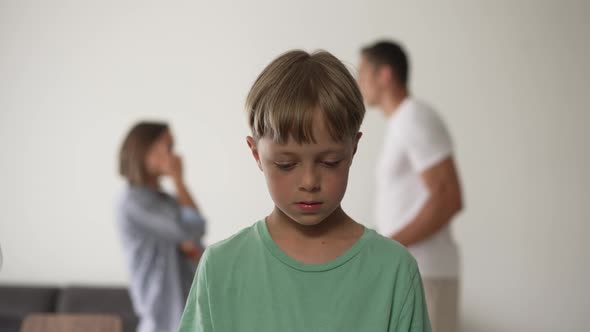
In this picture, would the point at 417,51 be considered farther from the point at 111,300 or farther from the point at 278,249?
the point at 278,249

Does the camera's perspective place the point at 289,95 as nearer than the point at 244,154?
Yes

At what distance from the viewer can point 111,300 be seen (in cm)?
455

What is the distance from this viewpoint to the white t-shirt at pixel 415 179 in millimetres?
2508

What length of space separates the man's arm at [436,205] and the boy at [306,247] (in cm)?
137

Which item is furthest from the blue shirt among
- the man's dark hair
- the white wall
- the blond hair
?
the blond hair

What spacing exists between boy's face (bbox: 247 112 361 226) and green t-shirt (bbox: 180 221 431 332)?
7 centimetres

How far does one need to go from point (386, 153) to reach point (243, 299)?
1.61 metres

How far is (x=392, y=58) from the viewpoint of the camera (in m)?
2.81

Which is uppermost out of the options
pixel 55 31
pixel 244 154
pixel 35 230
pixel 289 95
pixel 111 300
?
pixel 55 31

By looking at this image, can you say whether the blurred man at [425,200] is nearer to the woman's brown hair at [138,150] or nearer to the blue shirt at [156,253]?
the blue shirt at [156,253]

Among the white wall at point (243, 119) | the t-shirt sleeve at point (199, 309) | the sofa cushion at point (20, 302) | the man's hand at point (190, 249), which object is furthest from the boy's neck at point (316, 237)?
the sofa cushion at point (20, 302)

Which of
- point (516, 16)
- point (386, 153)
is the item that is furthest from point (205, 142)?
point (386, 153)

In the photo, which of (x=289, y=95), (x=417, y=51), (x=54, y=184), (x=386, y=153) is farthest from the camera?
(x=54, y=184)

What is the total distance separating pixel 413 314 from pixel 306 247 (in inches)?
6.1
